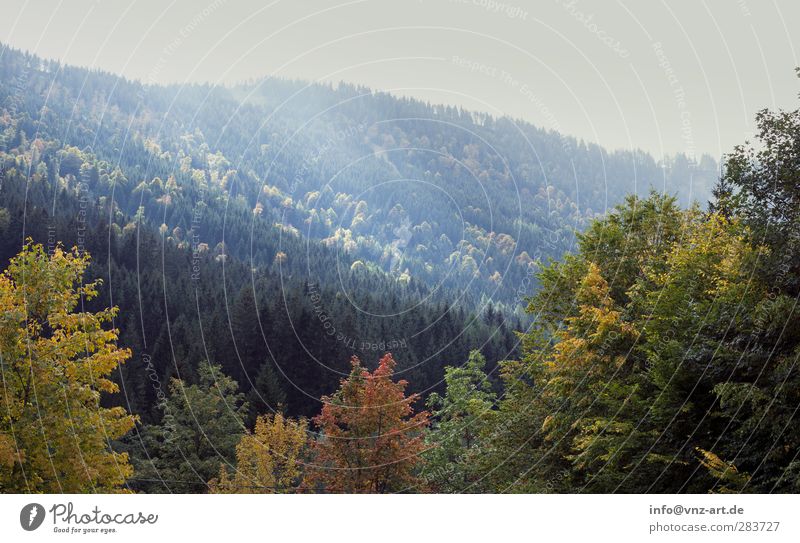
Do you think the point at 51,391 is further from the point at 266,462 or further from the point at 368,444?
the point at 266,462

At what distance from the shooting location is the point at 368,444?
4341cm

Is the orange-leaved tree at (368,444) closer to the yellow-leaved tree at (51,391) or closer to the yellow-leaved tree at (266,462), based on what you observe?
the yellow-leaved tree at (266,462)

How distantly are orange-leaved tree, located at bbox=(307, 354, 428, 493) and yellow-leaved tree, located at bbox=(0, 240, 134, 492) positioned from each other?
16.7m

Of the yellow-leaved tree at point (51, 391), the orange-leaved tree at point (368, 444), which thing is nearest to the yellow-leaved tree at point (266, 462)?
the orange-leaved tree at point (368, 444)

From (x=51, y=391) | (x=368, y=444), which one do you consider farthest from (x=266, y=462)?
(x=51, y=391)

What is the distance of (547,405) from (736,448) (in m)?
14.6

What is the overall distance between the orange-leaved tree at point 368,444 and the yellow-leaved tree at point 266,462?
134 inches

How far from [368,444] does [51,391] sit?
2107cm

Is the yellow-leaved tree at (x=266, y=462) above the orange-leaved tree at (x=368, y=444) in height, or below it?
below

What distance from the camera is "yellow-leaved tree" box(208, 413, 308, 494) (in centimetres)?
4944

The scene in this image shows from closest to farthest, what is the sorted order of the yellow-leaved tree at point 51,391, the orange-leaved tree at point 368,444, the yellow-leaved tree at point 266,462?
the yellow-leaved tree at point 51,391
the orange-leaved tree at point 368,444
the yellow-leaved tree at point 266,462

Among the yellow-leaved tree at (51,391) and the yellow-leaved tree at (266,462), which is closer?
the yellow-leaved tree at (51,391)

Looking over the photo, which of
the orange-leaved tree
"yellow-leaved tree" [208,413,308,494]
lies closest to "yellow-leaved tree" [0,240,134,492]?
the orange-leaved tree

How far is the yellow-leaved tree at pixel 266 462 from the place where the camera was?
1946 inches
